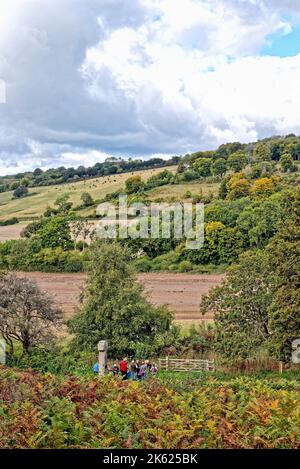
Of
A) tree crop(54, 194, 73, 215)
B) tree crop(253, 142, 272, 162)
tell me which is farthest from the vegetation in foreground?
tree crop(253, 142, 272, 162)

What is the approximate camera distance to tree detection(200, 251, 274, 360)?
25406 mm

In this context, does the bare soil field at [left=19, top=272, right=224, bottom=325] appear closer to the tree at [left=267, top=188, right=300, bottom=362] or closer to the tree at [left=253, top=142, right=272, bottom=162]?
the tree at [left=267, top=188, right=300, bottom=362]

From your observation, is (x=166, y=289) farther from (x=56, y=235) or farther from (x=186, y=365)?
(x=186, y=365)

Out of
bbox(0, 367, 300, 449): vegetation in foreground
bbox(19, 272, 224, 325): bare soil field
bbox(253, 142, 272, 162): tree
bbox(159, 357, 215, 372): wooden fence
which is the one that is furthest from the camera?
bbox(253, 142, 272, 162): tree

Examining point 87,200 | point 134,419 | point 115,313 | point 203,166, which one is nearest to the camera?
point 134,419

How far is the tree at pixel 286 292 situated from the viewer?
2320 centimetres

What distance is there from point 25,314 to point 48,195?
4021 inches

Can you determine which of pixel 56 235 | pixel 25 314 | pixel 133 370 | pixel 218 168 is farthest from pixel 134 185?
pixel 133 370

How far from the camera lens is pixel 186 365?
2630 centimetres

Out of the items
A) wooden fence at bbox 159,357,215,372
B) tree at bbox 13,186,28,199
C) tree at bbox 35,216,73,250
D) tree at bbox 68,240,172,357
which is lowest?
wooden fence at bbox 159,357,215,372

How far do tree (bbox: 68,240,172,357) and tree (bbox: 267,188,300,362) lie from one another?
21.7 feet
